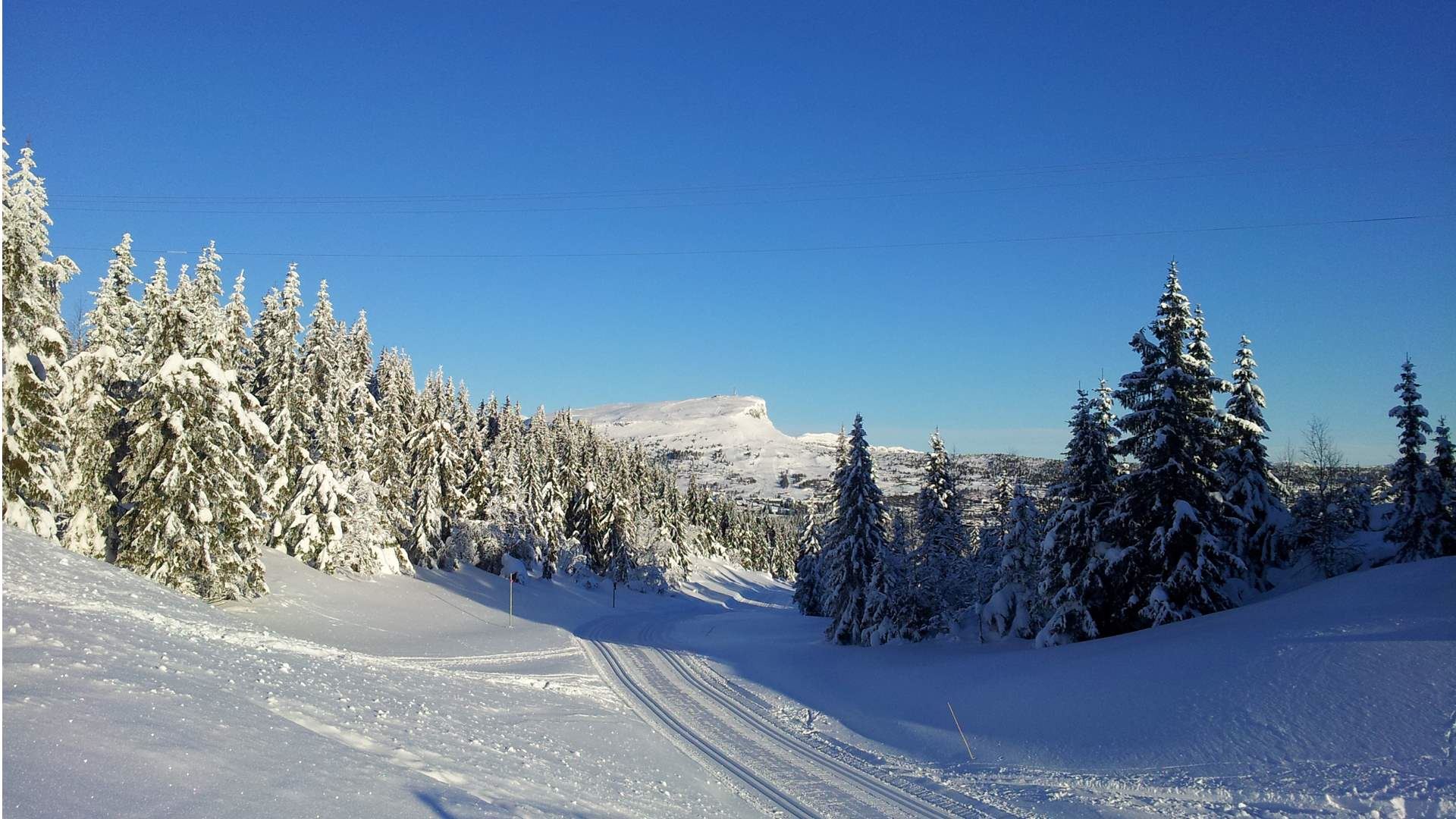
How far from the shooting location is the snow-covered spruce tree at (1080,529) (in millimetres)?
29281

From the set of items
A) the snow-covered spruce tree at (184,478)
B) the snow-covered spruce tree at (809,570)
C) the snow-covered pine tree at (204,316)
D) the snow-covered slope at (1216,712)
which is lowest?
the snow-covered spruce tree at (809,570)

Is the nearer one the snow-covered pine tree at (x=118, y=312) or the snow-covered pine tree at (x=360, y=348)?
the snow-covered pine tree at (x=118, y=312)

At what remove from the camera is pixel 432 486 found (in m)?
56.2

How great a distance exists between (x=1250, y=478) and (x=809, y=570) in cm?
4259

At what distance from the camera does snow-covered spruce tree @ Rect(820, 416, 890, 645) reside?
39875 millimetres

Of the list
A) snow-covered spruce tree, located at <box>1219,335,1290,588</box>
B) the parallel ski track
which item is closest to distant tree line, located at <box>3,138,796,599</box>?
the parallel ski track

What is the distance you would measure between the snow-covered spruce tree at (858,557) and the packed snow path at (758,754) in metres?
10.5

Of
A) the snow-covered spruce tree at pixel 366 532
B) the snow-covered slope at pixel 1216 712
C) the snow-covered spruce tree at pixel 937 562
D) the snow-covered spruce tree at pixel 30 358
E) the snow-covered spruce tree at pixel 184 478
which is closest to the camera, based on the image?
the snow-covered slope at pixel 1216 712

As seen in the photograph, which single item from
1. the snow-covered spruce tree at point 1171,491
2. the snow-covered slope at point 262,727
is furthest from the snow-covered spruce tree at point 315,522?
the snow-covered spruce tree at point 1171,491

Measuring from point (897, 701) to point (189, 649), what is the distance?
20.6m

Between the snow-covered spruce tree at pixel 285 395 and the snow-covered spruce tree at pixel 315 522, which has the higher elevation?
the snow-covered spruce tree at pixel 285 395

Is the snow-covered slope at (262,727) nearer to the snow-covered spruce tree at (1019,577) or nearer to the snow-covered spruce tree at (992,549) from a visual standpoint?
the snow-covered spruce tree at (1019,577)

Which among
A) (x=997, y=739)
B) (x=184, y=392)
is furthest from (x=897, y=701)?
(x=184, y=392)

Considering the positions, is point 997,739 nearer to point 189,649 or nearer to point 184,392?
point 189,649
